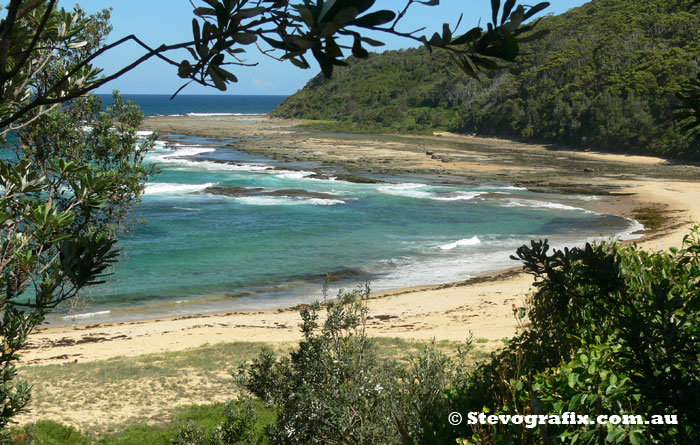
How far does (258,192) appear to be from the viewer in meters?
37.0

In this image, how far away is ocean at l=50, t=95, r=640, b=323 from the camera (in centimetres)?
1950

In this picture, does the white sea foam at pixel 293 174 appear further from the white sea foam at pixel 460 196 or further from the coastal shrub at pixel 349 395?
the coastal shrub at pixel 349 395

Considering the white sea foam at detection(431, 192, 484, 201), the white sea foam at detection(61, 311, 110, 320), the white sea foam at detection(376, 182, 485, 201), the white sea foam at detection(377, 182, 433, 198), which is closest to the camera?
the white sea foam at detection(61, 311, 110, 320)

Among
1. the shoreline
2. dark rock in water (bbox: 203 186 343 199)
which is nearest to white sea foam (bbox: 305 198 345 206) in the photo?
dark rock in water (bbox: 203 186 343 199)

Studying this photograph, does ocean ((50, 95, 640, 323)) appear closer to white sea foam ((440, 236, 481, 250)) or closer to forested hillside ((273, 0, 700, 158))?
white sea foam ((440, 236, 481, 250))

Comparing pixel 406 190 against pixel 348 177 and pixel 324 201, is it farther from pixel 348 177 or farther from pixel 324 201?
pixel 324 201

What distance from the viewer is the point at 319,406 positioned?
4.42 metres

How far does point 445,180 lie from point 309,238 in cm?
1937

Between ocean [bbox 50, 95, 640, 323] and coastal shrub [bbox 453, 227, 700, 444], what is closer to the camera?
coastal shrub [bbox 453, 227, 700, 444]

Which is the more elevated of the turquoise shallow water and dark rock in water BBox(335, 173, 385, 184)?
dark rock in water BBox(335, 173, 385, 184)

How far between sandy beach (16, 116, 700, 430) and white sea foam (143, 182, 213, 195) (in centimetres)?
1348

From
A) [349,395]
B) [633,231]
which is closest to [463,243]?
[633,231]

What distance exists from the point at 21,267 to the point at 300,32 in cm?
210

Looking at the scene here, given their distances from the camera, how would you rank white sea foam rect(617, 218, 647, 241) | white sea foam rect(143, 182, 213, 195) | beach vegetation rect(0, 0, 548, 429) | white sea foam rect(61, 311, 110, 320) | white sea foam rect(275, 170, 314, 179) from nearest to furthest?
beach vegetation rect(0, 0, 548, 429), white sea foam rect(61, 311, 110, 320), white sea foam rect(617, 218, 647, 241), white sea foam rect(143, 182, 213, 195), white sea foam rect(275, 170, 314, 179)
